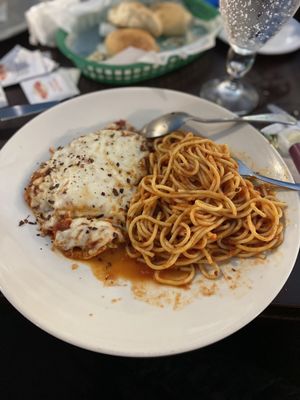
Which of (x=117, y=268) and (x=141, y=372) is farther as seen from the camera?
(x=141, y=372)

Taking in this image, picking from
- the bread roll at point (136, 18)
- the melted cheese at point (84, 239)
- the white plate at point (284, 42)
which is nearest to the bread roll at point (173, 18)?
the bread roll at point (136, 18)

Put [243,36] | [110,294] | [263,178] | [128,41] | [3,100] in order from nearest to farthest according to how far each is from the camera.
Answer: [110,294] < [263,178] < [243,36] < [3,100] < [128,41]

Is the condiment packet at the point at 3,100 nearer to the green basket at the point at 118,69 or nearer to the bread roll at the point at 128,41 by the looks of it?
the green basket at the point at 118,69

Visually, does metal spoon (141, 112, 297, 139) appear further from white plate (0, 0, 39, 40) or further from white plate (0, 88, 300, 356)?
white plate (0, 0, 39, 40)

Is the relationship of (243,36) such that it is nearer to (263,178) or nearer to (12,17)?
(263,178)

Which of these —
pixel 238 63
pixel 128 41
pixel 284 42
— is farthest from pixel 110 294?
pixel 284 42

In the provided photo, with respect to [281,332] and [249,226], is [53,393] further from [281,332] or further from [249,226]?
[249,226]
